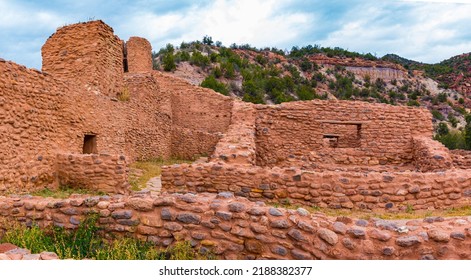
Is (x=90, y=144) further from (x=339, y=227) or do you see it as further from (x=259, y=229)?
(x=339, y=227)

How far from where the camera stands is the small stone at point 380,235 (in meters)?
3.48

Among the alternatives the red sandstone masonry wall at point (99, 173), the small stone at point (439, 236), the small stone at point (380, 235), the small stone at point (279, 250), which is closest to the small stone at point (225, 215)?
the small stone at point (279, 250)

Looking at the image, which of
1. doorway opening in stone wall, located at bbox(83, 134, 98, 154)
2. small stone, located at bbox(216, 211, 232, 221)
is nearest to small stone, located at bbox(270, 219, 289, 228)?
small stone, located at bbox(216, 211, 232, 221)

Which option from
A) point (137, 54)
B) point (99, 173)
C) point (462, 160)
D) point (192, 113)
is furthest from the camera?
point (137, 54)

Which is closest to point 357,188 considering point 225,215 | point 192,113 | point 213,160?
point 213,160

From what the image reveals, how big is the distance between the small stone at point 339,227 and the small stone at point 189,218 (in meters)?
1.43

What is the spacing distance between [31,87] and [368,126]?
973 centimetres

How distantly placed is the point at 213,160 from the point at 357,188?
111 inches

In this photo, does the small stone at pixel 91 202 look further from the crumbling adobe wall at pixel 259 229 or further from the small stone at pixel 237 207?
the small stone at pixel 237 207

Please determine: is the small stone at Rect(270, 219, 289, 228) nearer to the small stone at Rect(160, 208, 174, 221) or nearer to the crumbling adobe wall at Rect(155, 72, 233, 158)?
the small stone at Rect(160, 208, 174, 221)

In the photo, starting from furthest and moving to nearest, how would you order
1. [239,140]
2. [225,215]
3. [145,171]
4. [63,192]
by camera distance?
[145,171], [239,140], [63,192], [225,215]

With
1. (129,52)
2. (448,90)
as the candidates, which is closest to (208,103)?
(129,52)

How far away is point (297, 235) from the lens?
366 centimetres

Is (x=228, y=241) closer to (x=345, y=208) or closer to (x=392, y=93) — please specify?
(x=345, y=208)
